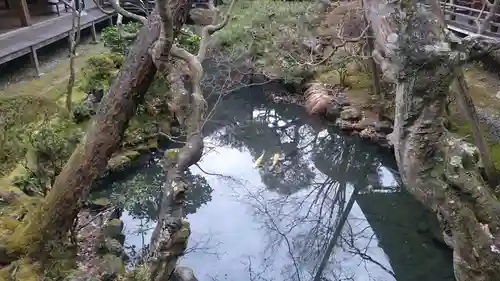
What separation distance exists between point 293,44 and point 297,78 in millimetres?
985

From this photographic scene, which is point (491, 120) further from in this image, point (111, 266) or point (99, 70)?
point (99, 70)

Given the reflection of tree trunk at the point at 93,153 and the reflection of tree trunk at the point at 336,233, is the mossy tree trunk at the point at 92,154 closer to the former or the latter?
the reflection of tree trunk at the point at 93,153

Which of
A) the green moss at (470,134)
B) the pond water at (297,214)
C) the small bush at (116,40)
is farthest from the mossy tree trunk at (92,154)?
the small bush at (116,40)

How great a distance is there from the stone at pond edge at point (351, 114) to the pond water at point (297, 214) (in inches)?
18.5

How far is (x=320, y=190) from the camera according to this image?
862 cm

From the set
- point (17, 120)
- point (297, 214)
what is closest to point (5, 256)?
point (17, 120)

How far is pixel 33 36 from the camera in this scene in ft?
34.9

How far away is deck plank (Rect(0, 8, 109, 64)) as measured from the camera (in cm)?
945

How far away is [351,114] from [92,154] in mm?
7547

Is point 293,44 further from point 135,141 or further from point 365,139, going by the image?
point 135,141

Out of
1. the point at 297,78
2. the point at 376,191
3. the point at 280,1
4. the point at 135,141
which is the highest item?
the point at 280,1

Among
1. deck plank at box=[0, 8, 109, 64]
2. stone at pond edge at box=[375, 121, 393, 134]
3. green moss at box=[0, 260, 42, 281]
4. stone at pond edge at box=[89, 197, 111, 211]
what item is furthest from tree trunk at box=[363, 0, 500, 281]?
deck plank at box=[0, 8, 109, 64]

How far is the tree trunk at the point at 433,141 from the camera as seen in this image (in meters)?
2.43

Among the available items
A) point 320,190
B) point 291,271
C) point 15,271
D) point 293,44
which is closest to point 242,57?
point 293,44
